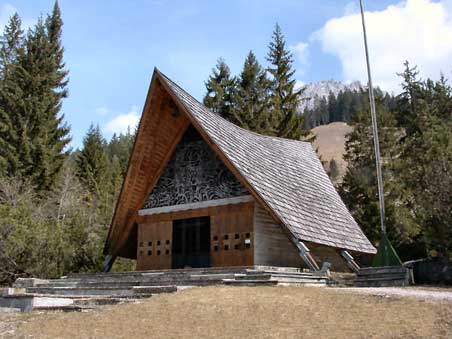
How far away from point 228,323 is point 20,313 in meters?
4.99

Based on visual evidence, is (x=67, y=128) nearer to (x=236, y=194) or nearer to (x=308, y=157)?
(x=308, y=157)

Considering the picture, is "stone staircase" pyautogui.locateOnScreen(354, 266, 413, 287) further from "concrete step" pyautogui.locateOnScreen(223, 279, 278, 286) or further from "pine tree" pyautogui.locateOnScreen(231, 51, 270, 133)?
"pine tree" pyautogui.locateOnScreen(231, 51, 270, 133)

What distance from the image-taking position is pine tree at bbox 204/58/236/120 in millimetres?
39000

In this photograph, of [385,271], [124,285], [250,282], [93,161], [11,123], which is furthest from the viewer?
[93,161]

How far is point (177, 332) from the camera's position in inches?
281

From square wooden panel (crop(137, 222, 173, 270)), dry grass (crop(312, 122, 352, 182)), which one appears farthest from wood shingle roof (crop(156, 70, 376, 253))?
dry grass (crop(312, 122, 352, 182))

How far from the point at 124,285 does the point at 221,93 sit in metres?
28.0

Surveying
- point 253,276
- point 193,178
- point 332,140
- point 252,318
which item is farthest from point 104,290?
point 332,140

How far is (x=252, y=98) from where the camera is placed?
126ft

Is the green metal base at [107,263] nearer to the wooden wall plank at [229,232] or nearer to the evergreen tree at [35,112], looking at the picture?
the wooden wall plank at [229,232]

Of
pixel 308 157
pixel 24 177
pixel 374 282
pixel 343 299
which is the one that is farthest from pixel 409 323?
pixel 24 177

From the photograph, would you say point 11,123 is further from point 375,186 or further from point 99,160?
point 375,186

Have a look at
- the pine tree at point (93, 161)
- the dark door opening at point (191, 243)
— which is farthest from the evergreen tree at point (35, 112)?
the dark door opening at point (191, 243)

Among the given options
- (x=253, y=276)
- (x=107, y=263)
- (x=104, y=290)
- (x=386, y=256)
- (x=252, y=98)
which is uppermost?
(x=252, y=98)
